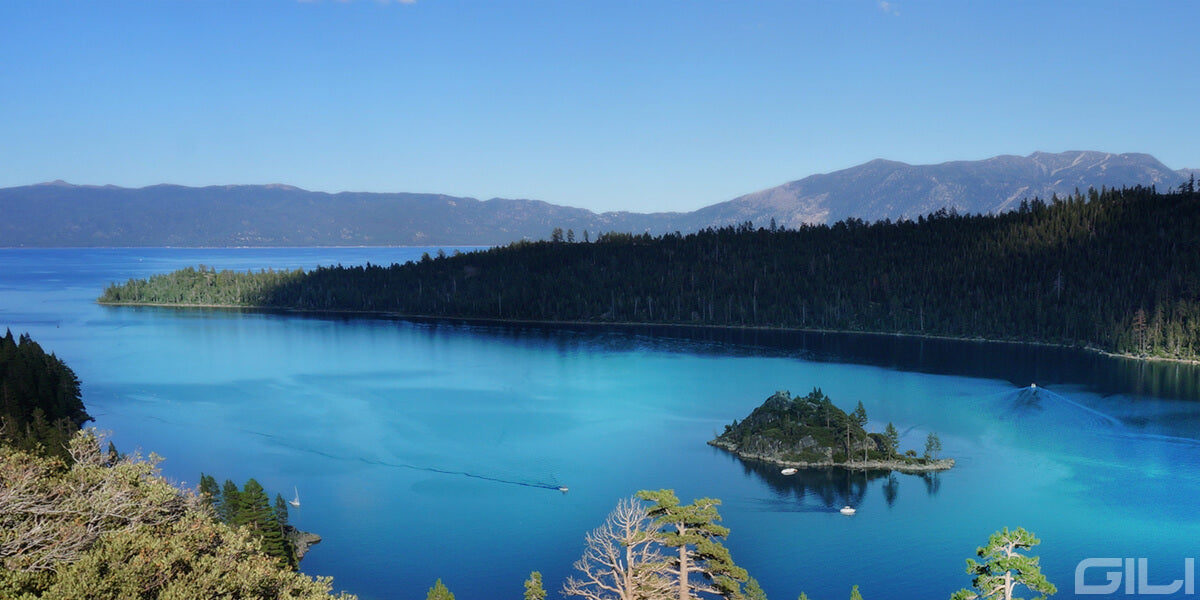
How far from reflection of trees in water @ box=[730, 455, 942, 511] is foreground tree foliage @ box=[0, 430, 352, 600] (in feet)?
131

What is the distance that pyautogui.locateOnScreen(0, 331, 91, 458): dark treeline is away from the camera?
5984 cm

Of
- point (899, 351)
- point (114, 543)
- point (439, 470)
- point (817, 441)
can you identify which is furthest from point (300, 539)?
point (899, 351)

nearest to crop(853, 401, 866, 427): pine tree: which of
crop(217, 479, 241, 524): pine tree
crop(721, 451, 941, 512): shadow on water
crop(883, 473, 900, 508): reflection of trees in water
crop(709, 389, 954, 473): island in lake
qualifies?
crop(709, 389, 954, 473): island in lake

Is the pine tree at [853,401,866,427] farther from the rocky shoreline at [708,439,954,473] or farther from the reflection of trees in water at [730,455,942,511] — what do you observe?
the reflection of trees in water at [730,455,942,511]

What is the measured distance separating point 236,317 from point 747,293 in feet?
343

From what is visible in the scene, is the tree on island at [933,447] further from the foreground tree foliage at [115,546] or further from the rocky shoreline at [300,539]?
the foreground tree foliage at [115,546]

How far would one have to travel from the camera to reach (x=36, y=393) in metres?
73.4

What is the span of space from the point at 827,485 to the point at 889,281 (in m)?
105

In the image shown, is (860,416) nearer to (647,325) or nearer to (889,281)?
(647,325)

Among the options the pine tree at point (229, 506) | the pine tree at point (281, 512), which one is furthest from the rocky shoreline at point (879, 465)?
the pine tree at point (229, 506)

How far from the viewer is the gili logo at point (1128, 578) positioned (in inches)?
1633

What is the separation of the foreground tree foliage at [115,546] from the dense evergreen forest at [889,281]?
124984mm

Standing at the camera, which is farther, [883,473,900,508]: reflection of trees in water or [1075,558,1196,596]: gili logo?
[883,473,900,508]: reflection of trees in water

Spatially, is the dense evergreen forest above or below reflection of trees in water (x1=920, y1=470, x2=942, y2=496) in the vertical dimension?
above
